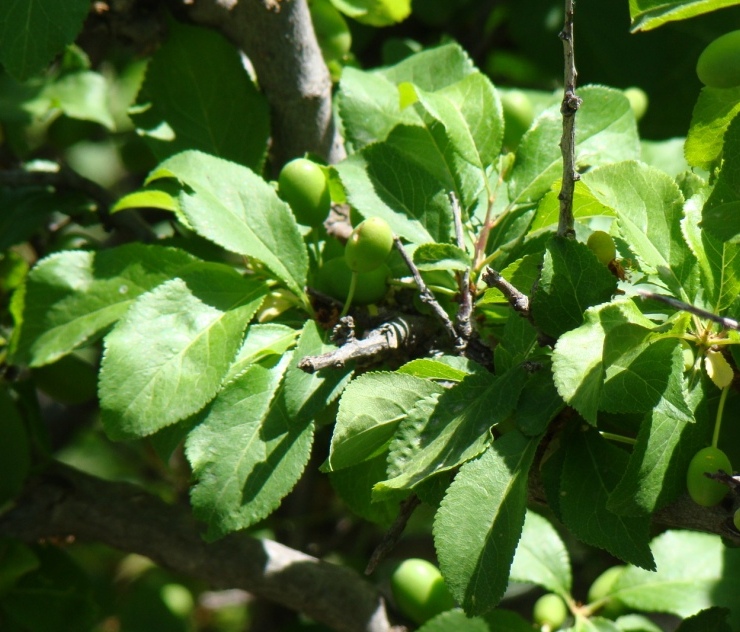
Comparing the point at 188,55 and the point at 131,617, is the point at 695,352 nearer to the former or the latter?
the point at 188,55

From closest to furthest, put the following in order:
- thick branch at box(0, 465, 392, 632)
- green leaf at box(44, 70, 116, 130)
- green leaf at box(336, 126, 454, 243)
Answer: green leaf at box(336, 126, 454, 243)
thick branch at box(0, 465, 392, 632)
green leaf at box(44, 70, 116, 130)

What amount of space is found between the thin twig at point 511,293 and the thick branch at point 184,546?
64 cm

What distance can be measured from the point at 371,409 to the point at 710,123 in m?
0.40

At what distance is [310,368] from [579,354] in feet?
0.67

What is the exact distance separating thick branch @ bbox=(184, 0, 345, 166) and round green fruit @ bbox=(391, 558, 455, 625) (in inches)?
22.1

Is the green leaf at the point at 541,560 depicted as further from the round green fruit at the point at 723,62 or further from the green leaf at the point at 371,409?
the round green fruit at the point at 723,62

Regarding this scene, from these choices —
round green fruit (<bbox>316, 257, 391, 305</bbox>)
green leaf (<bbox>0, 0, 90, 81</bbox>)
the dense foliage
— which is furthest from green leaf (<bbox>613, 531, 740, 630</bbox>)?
green leaf (<bbox>0, 0, 90, 81</bbox>)

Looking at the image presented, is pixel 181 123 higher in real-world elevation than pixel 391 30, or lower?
higher

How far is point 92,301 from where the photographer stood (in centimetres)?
99

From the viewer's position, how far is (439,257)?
84cm

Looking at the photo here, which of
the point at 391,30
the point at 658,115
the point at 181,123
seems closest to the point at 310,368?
the point at 181,123

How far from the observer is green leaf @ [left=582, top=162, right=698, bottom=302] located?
2.46 feet

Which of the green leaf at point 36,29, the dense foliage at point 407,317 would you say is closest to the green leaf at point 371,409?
the dense foliage at point 407,317

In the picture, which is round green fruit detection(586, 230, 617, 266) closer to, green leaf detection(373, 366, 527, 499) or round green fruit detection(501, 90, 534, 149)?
green leaf detection(373, 366, 527, 499)
